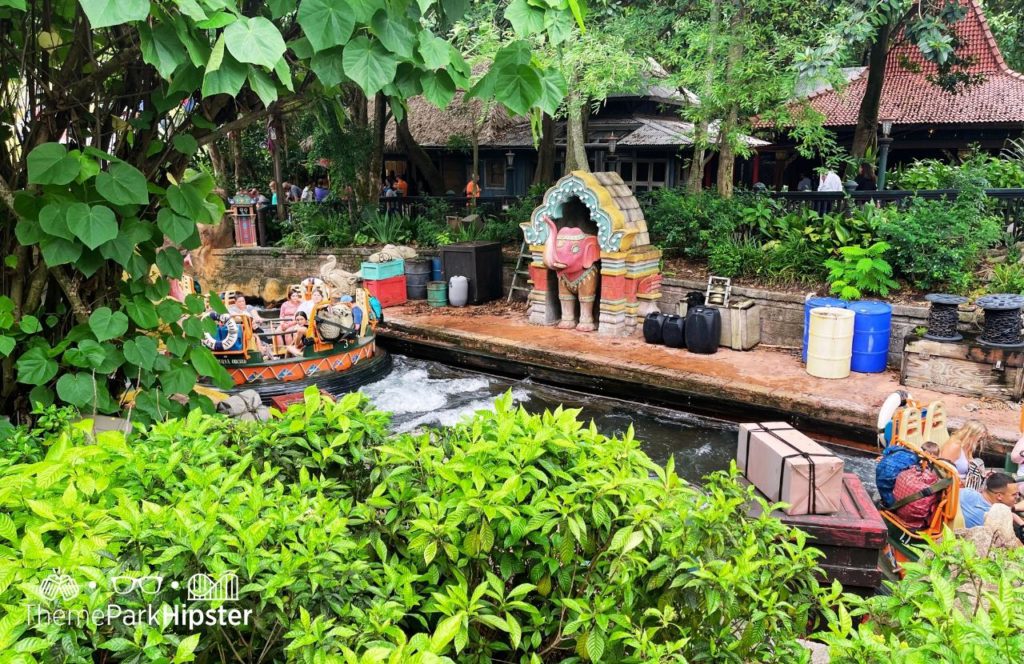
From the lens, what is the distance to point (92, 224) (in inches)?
132

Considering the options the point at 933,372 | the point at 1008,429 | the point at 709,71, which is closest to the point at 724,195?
the point at 709,71

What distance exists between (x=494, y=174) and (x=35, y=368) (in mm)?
20402

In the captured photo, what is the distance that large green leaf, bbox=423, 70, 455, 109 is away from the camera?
11.0 ft

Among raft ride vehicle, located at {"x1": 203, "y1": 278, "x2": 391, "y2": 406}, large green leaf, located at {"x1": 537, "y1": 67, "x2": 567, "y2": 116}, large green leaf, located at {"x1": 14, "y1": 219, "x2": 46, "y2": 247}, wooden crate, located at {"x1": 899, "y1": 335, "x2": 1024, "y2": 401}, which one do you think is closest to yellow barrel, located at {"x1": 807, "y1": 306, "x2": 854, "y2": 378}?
wooden crate, located at {"x1": 899, "y1": 335, "x2": 1024, "y2": 401}

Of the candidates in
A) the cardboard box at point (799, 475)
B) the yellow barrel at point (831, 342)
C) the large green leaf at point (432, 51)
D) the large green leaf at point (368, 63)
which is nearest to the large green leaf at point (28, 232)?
the large green leaf at point (368, 63)

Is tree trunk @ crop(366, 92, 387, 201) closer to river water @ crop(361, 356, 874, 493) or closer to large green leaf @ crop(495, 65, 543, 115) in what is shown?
river water @ crop(361, 356, 874, 493)

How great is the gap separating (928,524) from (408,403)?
6.96 meters

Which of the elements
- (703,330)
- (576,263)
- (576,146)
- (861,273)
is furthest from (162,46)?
(576,146)

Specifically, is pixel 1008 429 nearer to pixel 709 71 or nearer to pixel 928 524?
pixel 928 524

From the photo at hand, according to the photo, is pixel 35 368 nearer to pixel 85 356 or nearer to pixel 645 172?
pixel 85 356

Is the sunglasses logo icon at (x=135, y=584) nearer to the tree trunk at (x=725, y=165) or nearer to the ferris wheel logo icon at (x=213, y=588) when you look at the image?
the ferris wheel logo icon at (x=213, y=588)

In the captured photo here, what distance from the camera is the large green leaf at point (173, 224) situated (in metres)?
3.73

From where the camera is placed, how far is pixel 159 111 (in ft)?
12.1

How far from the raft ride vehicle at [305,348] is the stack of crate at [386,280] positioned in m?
3.38
